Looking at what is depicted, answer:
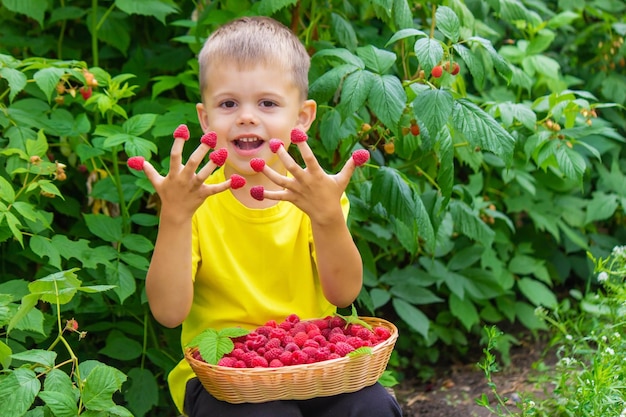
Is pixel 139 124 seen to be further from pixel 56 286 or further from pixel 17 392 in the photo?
pixel 17 392

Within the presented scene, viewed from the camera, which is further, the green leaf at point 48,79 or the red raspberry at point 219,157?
the green leaf at point 48,79

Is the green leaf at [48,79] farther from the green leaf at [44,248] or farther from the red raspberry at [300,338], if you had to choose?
the red raspberry at [300,338]

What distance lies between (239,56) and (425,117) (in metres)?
0.55

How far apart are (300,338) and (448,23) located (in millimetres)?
1082

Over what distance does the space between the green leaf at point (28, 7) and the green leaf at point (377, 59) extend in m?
1.08

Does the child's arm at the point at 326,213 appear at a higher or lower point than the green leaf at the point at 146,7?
lower

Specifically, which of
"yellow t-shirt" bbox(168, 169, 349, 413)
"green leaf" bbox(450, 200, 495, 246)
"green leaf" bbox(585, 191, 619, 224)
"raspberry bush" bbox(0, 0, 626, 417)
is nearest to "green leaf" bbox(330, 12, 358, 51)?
"raspberry bush" bbox(0, 0, 626, 417)

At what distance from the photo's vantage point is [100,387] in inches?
81.7

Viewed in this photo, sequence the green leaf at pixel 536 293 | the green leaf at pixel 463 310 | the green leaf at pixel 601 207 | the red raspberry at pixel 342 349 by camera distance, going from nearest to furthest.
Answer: the red raspberry at pixel 342 349, the green leaf at pixel 463 310, the green leaf at pixel 536 293, the green leaf at pixel 601 207

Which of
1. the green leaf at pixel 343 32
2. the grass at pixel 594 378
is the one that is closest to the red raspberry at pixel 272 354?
the grass at pixel 594 378

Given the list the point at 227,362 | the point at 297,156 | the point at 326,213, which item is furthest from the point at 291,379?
the point at 297,156

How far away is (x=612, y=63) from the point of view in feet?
14.7

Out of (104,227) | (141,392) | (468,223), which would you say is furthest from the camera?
(468,223)

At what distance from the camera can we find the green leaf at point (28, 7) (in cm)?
296
